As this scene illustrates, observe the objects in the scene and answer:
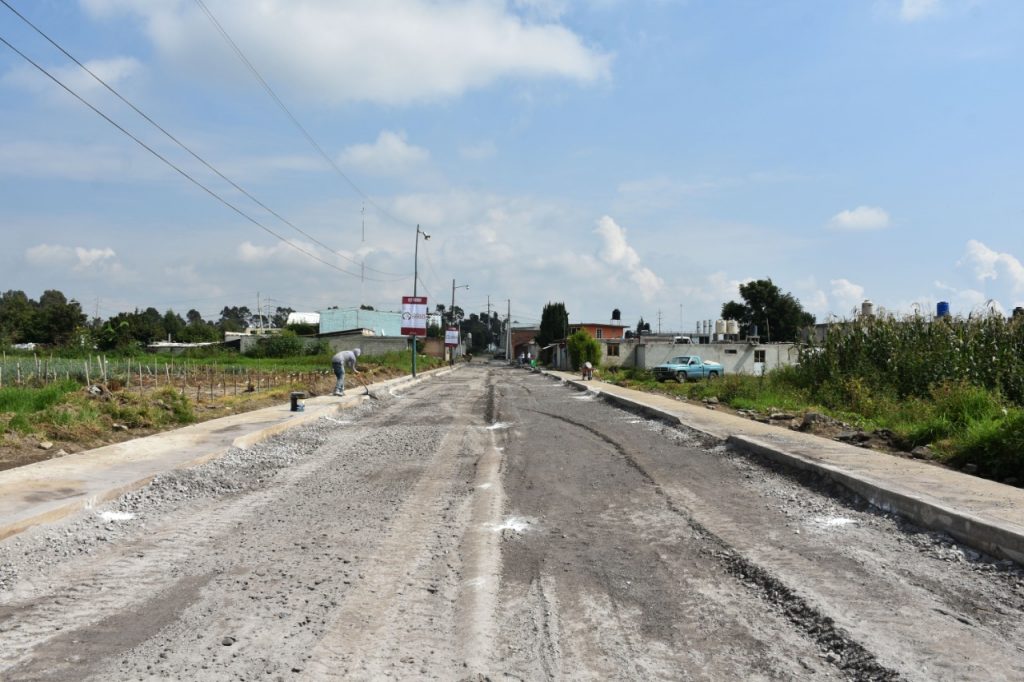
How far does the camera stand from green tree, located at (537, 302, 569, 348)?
12262 centimetres

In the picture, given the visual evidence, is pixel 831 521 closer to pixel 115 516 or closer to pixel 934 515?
pixel 934 515

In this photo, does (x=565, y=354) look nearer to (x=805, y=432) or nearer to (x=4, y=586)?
(x=805, y=432)

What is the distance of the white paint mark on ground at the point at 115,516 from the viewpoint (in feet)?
23.8

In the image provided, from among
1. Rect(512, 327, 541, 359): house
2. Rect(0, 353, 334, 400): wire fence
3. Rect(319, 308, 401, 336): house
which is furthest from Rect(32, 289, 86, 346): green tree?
Rect(512, 327, 541, 359): house

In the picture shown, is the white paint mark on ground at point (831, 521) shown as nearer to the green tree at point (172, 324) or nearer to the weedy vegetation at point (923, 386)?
the weedy vegetation at point (923, 386)

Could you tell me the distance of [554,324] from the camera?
407 ft

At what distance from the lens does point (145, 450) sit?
11461mm

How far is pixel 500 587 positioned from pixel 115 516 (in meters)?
4.47

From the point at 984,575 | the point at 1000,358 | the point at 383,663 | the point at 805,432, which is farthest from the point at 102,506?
the point at 1000,358

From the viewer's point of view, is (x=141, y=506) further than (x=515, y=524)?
Yes

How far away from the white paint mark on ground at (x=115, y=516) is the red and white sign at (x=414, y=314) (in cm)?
3591

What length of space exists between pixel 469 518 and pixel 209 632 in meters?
3.20

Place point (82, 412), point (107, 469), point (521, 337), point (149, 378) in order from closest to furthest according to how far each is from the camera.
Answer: point (107, 469), point (82, 412), point (149, 378), point (521, 337)

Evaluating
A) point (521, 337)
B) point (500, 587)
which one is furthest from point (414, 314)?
point (521, 337)
